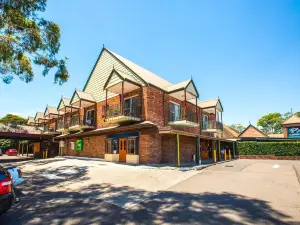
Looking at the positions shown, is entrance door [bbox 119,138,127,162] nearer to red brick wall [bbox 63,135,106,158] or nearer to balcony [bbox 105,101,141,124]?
balcony [bbox 105,101,141,124]

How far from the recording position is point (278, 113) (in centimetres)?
7044

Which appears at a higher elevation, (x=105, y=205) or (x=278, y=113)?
(x=278, y=113)

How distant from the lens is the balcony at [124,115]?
48.4 feet

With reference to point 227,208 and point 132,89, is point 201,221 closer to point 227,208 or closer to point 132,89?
point 227,208

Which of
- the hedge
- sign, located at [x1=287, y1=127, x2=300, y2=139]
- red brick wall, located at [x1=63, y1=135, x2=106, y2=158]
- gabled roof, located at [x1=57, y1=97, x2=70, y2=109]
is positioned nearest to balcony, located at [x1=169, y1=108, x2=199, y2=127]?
red brick wall, located at [x1=63, y1=135, x2=106, y2=158]

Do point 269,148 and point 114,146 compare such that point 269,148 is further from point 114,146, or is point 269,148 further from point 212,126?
point 114,146

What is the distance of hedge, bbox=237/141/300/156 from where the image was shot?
22.7m

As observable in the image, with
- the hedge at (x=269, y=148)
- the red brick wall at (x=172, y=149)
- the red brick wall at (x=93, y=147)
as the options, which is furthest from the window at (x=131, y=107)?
the hedge at (x=269, y=148)

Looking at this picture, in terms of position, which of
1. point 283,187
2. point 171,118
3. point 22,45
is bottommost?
point 283,187

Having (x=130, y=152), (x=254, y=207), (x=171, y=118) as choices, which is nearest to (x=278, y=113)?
(x=171, y=118)

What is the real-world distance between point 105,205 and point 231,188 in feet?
17.1

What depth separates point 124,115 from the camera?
48.6 feet

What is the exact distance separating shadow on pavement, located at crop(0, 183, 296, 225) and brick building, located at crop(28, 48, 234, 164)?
7.59 m

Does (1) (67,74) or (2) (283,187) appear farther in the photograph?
(1) (67,74)
